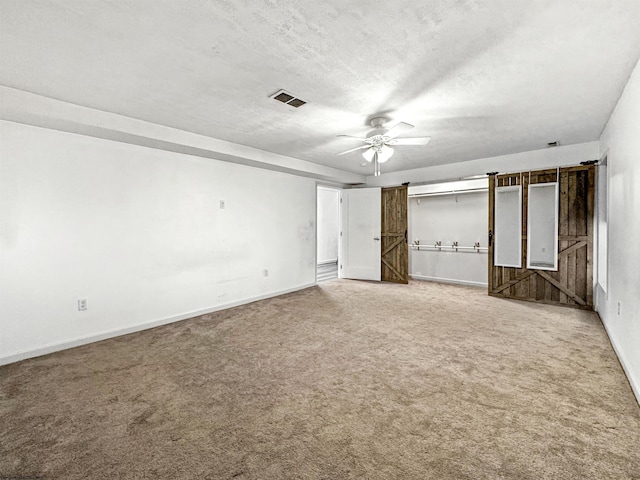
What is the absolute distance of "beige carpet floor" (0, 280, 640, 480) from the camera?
165 cm

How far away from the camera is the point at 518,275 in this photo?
5242 mm

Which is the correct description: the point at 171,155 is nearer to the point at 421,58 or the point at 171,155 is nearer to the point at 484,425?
A: the point at 421,58

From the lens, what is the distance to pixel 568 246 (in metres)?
4.74

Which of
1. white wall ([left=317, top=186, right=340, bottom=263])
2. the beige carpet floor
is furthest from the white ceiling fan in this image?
white wall ([left=317, top=186, right=340, bottom=263])

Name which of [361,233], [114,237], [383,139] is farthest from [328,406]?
[361,233]

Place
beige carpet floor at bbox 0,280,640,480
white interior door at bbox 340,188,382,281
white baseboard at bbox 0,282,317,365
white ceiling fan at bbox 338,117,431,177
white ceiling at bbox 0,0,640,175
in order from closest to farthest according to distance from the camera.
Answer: beige carpet floor at bbox 0,280,640,480, white ceiling at bbox 0,0,640,175, white baseboard at bbox 0,282,317,365, white ceiling fan at bbox 338,117,431,177, white interior door at bbox 340,188,382,281

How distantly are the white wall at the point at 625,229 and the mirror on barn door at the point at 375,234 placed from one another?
12.0 ft

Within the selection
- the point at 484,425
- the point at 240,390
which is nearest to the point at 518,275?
the point at 484,425

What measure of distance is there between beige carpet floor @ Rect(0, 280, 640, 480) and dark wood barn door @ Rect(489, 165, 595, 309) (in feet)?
3.43

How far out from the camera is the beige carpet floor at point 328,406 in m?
1.65

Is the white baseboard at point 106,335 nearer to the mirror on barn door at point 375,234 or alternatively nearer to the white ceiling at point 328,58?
the white ceiling at point 328,58

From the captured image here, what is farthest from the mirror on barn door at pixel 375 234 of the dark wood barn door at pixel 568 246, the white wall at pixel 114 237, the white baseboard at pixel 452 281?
the white wall at pixel 114 237

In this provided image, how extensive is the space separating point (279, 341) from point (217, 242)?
214cm

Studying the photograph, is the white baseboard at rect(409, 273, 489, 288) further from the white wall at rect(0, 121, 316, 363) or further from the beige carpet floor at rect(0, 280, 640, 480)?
the white wall at rect(0, 121, 316, 363)
